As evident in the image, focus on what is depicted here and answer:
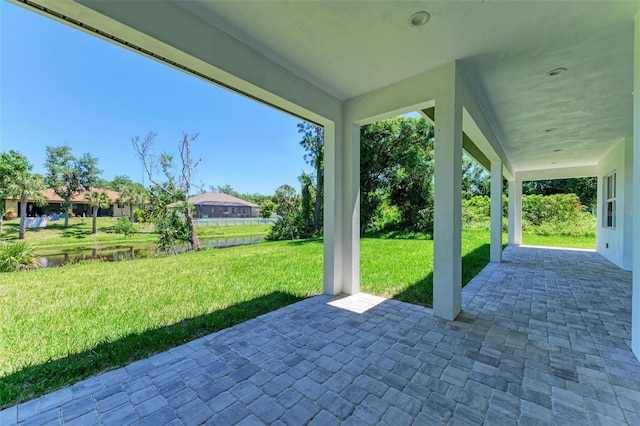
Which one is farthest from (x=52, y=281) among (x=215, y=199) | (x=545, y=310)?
(x=215, y=199)

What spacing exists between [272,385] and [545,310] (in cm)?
356

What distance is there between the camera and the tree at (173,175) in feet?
37.0

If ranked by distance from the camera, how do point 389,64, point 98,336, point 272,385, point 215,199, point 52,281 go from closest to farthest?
1. point 272,385
2. point 98,336
3. point 389,64
4. point 52,281
5. point 215,199

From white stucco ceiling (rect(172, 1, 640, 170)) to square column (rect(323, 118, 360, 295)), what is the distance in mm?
640

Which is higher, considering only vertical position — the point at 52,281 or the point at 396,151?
the point at 396,151

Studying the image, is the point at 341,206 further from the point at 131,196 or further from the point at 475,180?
the point at 475,180

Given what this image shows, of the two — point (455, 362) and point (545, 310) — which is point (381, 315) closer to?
point (455, 362)

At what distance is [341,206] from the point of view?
3.77 m

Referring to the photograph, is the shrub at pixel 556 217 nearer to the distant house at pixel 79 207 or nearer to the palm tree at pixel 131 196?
the palm tree at pixel 131 196

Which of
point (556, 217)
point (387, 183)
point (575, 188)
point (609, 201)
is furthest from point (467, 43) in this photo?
point (575, 188)

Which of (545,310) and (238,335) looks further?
(545,310)

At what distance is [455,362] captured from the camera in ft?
6.70

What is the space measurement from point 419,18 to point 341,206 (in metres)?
2.35

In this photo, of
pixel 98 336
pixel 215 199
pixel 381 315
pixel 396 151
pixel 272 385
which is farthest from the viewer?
pixel 215 199
